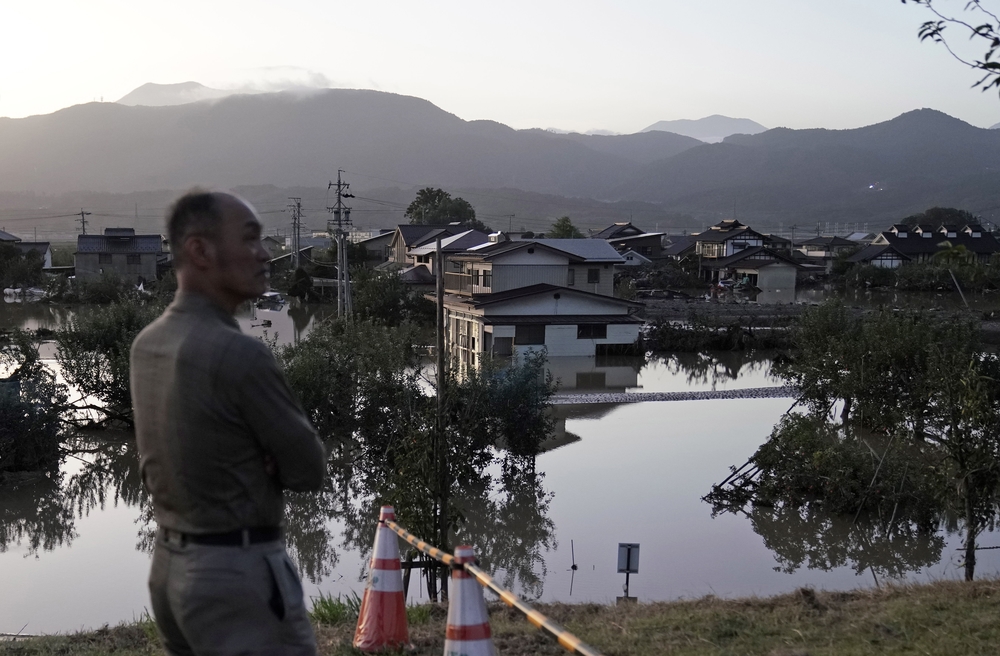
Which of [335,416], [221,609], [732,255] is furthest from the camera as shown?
[732,255]

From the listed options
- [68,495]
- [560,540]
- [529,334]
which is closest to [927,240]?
[529,334]

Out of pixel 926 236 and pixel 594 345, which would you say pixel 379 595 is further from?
pixel 926 236

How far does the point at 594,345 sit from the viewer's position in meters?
31.8

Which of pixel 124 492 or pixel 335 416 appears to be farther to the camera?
pixel 335 416

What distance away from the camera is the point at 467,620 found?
4.53 meters

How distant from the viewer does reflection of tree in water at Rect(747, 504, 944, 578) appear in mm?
12586

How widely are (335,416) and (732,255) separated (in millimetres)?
59892

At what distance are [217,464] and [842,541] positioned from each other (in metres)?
12.6

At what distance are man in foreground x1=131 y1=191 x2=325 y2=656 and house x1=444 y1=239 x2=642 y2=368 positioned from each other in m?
25.0

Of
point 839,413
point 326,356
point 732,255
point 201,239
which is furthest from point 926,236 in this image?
point 201,239

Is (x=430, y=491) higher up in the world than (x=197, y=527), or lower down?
lower down

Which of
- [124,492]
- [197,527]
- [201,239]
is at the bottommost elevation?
[124,492]

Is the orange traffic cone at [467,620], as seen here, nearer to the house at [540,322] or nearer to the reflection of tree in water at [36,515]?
the reflection of tree in water at [36,515]

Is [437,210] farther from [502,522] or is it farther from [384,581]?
[384,581]
